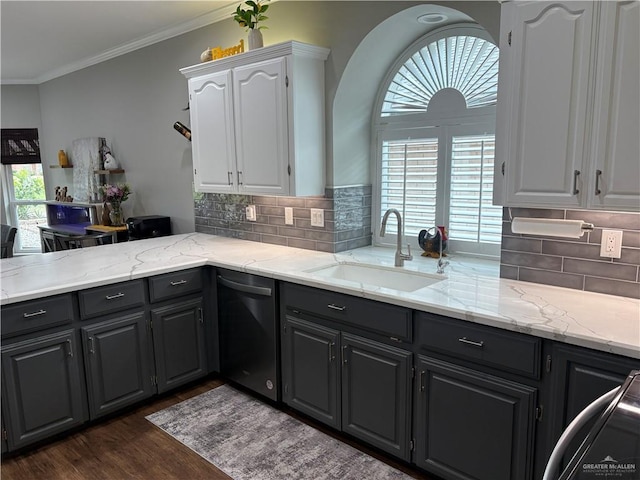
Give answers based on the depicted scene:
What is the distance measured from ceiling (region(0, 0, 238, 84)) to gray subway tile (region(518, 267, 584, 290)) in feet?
8.84

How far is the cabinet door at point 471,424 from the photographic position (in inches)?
73.3

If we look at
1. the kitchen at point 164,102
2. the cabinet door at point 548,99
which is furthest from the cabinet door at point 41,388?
the cabinet door at point 548,99

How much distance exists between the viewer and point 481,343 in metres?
1.92

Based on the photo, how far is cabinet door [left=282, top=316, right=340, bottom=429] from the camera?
8.27ft

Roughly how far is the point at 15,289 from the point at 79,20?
248 centimetres

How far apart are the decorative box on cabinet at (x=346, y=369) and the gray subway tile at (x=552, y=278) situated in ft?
2.18

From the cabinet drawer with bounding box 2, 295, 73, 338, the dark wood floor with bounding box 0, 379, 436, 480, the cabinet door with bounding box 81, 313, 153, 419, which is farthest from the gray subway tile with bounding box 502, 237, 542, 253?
the cabinet drawer with bounding box 2, 295, 73, 338

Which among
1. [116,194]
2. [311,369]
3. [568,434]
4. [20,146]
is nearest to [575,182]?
[568,434]

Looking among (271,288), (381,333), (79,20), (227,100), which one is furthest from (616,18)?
(79,20)

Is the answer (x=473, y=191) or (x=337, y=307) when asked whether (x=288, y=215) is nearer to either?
(x=337, y=307)

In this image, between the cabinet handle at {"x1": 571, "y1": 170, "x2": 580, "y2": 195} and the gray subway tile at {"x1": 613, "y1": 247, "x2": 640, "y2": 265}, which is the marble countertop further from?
the cabinet handle at {"x1": 571, "y1": 170, "x2": 580, "y2": 195}

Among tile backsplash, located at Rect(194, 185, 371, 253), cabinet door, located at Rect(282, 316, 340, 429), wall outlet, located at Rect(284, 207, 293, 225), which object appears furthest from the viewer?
wall outlet, located at Rect(284, 207, 293, 225)

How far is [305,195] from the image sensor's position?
3.04m

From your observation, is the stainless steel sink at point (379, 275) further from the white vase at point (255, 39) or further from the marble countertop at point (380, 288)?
the white vase at point (255, 39)
